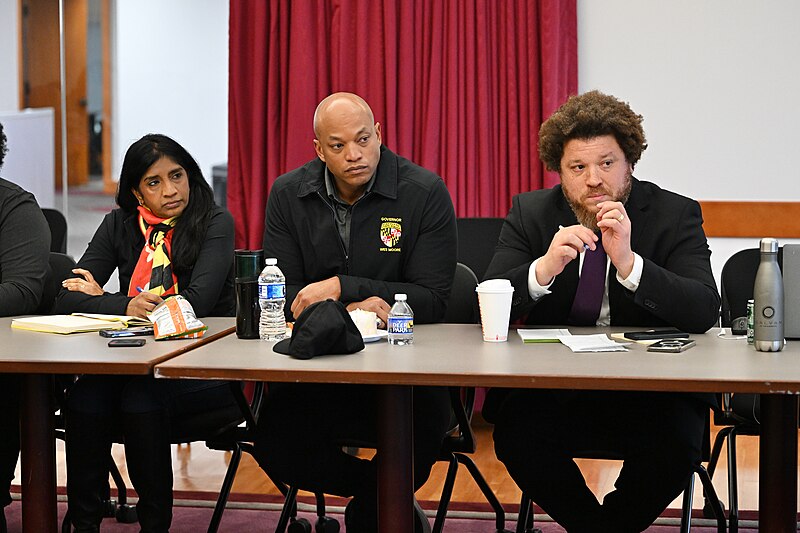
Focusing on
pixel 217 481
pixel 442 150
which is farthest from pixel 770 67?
pixel 217 481

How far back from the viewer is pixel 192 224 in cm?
309

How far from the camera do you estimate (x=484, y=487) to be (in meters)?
2.91

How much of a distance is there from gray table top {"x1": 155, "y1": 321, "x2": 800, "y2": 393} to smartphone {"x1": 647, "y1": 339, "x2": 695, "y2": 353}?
22 millimetres

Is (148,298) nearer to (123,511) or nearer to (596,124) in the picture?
(123,511)

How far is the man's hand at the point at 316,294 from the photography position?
2668mm

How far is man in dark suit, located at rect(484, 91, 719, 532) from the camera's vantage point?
7.80 feet

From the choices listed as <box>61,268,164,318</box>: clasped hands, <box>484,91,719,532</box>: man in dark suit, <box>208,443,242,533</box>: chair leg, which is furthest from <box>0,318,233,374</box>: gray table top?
<box>484,91,719,532</box>: man in dark suit

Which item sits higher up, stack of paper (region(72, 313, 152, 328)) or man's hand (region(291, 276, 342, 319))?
man's hand (region(291, 276, 342, 319))

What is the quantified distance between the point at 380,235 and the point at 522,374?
3.63 ft

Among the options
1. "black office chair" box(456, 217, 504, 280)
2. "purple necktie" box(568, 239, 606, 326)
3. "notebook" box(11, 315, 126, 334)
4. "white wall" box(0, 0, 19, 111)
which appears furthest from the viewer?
"white wall" box(0, 0, 19, 111)

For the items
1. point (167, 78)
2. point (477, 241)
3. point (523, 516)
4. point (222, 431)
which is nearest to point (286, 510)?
point (222, 431)

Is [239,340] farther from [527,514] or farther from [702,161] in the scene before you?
[702,161]

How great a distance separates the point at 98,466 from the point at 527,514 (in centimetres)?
120

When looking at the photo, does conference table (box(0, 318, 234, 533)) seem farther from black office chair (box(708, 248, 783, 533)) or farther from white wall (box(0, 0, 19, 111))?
white wall (box(0, 0, 19, 111))
